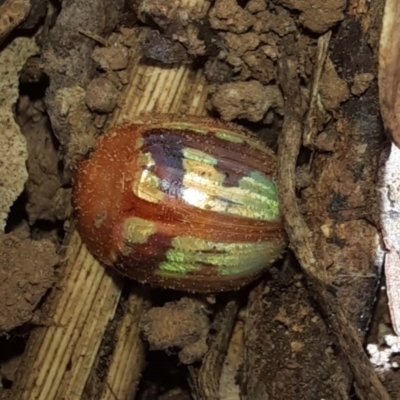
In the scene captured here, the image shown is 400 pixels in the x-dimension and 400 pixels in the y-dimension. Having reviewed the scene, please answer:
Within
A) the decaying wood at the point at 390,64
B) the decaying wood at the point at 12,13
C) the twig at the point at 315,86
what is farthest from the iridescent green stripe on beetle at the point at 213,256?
the decaying wood at the point at 12,13

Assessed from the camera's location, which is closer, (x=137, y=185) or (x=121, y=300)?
(x=137, y=185)

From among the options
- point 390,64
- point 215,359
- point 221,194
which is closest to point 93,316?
point 215,359

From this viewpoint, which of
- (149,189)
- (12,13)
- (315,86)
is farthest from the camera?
(12,13)

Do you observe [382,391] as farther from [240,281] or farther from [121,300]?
[121,300]

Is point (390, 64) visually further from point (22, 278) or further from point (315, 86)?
point (22, 278)

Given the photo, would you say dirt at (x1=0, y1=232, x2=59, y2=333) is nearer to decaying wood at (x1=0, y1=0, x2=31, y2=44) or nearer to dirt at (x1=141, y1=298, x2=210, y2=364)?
dirt at (x1=141, y1=298, x2=210, y2=364)

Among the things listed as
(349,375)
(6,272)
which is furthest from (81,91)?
(349,375)

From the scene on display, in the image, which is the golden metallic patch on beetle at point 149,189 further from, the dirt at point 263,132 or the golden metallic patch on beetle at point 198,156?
the dirt at point 263,132
